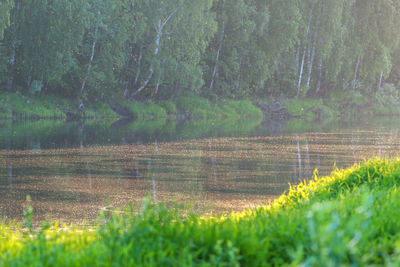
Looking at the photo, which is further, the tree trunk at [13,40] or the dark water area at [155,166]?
the tree trunk at [13,40]

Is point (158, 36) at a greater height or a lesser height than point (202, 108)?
greater

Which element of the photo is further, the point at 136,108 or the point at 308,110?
the point at 308,110

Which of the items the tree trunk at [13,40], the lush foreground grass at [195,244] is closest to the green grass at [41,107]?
the tree trunk at [13,40]

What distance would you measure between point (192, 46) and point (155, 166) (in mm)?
28970

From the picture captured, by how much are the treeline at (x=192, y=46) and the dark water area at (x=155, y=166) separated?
12.8m

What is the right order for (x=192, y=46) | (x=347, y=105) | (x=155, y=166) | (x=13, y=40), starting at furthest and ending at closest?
(x=347, y=105), (x=192, y=46), (x=13, y=40), (x=155, y=166)

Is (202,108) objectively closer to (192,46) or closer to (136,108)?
(192,46)

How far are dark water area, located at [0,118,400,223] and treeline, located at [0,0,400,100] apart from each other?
12822 millimetres

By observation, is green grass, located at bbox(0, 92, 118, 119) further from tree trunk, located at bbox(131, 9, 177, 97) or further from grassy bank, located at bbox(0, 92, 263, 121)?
tree trunk, located at bbox(131, 9, 177, 97)

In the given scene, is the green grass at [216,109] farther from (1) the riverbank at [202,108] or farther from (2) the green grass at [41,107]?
(2) the green grass at [41,107]

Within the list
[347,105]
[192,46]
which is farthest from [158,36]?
[347,105]

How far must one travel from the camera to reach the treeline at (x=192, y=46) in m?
36.3

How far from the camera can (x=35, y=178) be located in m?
12.1

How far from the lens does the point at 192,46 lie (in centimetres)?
4297
